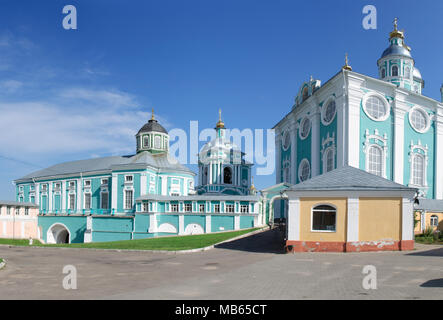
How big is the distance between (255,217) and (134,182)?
48.0 ft

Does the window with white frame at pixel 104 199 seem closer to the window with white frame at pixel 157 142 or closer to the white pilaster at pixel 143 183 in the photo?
the white pilaster at pixel 143 183

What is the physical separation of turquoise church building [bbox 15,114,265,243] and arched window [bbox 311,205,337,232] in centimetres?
1716

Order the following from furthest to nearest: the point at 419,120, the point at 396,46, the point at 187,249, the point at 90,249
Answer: the point at 396,46 < the point at 419,120 < the point at 90,249 < the point at 187,249

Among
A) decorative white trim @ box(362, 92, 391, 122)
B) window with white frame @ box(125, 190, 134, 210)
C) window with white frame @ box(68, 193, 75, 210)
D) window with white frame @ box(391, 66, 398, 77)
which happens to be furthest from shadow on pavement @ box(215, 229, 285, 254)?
window with white frame @ box(68, 193, 75, 210)

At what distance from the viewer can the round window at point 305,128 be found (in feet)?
115

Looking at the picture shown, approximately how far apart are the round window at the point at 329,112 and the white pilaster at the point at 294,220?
52.6 ft

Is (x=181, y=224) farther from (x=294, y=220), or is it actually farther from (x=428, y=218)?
(x=428, y=218)

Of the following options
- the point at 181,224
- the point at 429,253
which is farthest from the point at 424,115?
the point at 181,224

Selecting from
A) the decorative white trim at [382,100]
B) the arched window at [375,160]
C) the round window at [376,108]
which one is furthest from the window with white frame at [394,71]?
the arched window at [375,160]

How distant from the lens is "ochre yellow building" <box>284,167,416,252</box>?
15.7 m
